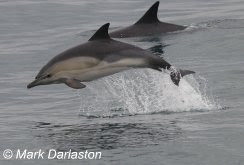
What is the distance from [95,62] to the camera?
1396cm

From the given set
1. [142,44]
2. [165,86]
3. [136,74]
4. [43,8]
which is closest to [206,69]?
[136,74]

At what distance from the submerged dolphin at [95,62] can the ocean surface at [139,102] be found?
0.78 metres

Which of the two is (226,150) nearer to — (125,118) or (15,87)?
(125,118)

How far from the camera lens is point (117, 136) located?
1273cm

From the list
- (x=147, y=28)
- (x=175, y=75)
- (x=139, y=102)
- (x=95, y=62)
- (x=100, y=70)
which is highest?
(x=95, y=62)

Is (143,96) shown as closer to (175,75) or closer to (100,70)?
(175,75)

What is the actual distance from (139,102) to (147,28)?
838cm

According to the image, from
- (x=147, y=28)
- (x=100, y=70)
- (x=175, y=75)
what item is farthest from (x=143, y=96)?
(x=147, y=28)

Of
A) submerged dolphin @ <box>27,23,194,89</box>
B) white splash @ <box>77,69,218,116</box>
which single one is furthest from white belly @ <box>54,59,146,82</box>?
white splash @ <box>77,69,218,116</box>

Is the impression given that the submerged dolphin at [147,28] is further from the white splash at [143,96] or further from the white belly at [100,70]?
the white belly at [100,70]

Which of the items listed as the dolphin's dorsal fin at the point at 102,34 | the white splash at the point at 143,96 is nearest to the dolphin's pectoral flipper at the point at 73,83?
the dolphin's dorsal fin at the point at 102,34

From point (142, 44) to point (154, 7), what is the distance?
1254 millimetres

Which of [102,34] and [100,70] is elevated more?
[102,34]

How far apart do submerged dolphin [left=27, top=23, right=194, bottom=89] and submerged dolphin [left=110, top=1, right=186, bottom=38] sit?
938 cm
